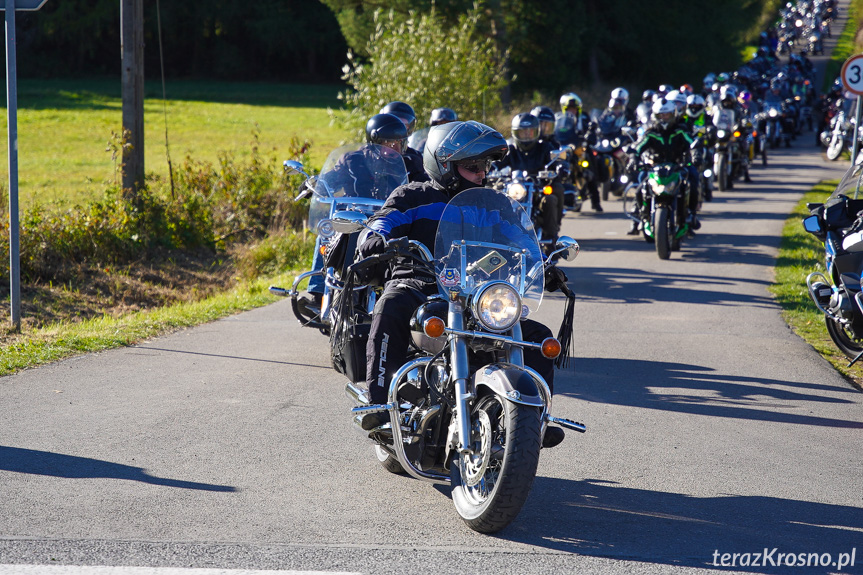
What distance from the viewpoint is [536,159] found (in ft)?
39.7

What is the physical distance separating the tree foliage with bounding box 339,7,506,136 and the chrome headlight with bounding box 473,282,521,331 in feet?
49.1

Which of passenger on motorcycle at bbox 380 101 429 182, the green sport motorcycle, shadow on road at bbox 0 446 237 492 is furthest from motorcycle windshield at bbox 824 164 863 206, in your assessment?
shadow on road at bbox 0 446 237 492

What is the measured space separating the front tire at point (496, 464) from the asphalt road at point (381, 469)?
0.44 feet

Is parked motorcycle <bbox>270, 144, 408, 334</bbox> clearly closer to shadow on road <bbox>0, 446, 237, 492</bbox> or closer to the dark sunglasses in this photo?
the dark sunglasses

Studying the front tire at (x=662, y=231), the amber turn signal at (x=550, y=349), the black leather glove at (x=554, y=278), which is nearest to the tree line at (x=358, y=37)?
the front tire at (x=662, y=231)

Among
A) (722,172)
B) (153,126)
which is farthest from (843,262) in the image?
(153,126)

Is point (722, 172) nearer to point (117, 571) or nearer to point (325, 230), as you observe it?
point (325, 230)

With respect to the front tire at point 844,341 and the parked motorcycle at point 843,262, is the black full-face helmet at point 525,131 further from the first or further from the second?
the front tire at point 844,341

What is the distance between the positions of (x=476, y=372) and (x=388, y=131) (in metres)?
3.99

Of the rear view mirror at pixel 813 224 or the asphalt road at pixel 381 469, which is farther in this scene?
the rear view mirror at pixel 813 224

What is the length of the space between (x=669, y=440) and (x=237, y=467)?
247cm

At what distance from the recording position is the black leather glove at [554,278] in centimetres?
475

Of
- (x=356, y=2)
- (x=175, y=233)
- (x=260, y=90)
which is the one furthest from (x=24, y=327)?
(x=260, y=90)

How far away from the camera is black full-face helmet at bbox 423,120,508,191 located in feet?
15.9
